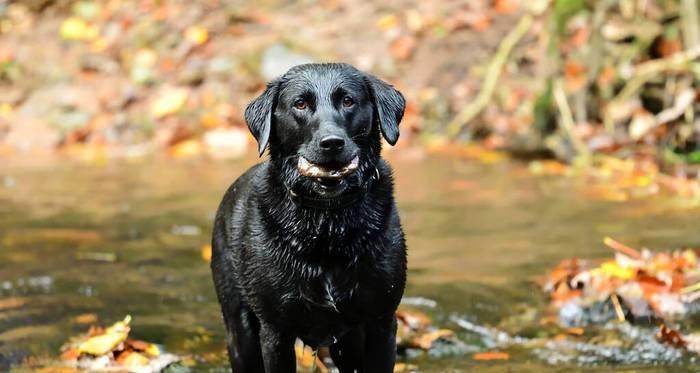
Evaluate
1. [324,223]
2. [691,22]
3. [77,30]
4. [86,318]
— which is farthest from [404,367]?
[77,30]

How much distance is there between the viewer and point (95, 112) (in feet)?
39.7

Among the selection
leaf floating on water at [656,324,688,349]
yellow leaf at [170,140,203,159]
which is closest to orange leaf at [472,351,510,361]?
leaf floating on water at [656,324,688,349]

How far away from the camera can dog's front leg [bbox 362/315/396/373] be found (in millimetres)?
3590

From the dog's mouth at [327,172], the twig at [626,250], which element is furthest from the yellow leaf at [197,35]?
the dog's mouth at [327,172]

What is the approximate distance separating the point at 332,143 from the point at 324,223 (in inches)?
14.3

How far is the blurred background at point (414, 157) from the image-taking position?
4980 mm

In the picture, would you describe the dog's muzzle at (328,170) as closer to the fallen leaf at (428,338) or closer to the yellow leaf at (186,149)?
the fallen leaf at (428,338)

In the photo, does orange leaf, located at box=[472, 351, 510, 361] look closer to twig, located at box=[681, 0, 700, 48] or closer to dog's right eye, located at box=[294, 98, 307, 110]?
dog's right eye, located at box=[294, 98, 307, 110]

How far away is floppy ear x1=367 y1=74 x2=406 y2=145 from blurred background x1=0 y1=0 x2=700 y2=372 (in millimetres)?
1256

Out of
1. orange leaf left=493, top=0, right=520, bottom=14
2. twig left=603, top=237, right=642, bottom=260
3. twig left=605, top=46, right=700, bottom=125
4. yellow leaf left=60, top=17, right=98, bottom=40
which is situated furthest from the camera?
yellow leaf left=60, top=17, right=98, bottom=40

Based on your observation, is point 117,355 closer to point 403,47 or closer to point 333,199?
point 333,199

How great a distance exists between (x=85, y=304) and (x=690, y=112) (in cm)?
551

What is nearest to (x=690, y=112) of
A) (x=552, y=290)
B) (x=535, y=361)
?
(x=552, y=290)

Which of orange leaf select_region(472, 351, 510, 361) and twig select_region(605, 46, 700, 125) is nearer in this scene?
orange leaf select_region(472, 351, 510, 361)
